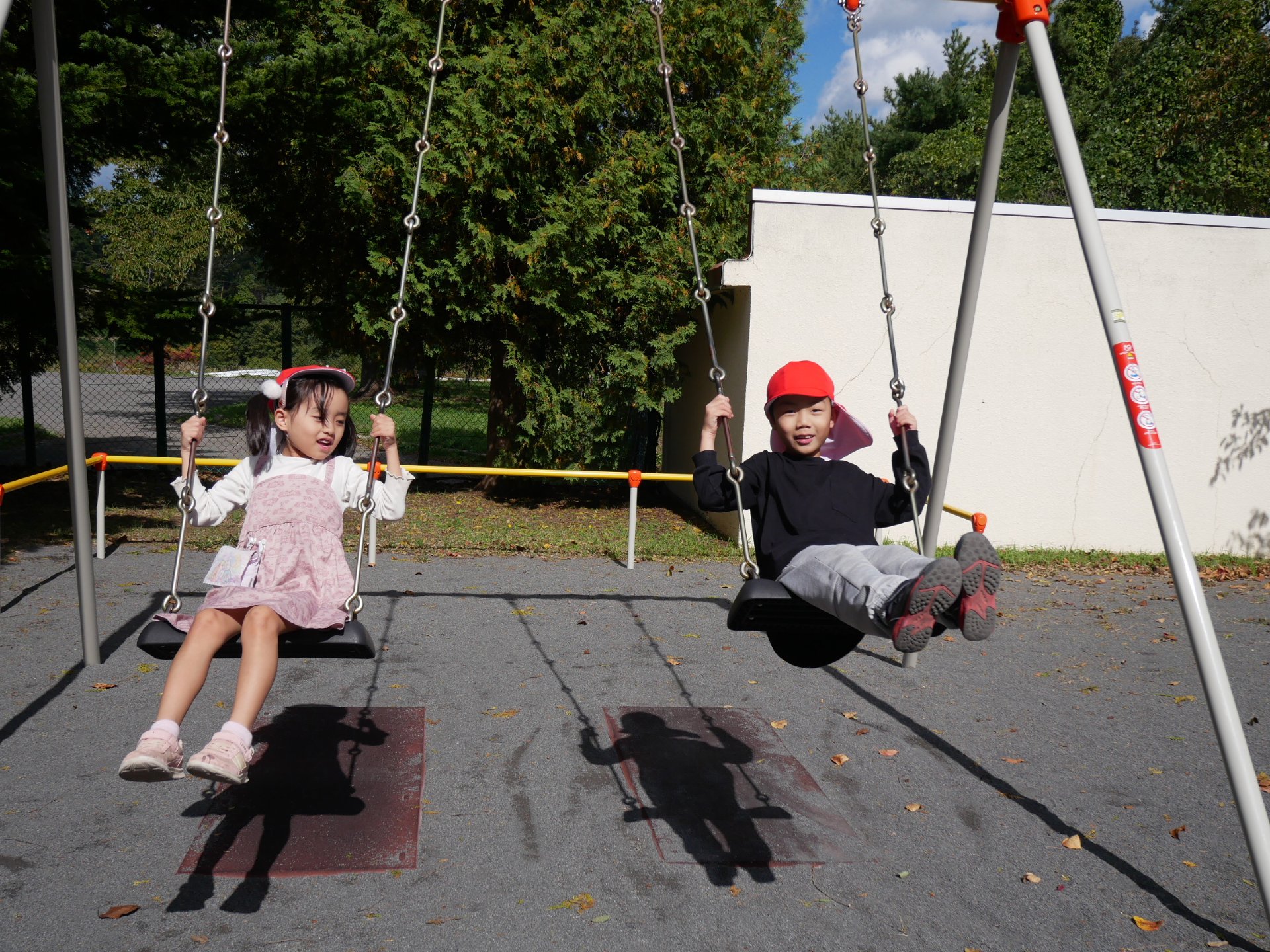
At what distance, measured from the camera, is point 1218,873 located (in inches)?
151

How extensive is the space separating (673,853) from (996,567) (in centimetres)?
167

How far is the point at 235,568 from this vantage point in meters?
3.29

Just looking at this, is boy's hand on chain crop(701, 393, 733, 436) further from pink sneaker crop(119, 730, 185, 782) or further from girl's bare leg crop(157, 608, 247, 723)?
pink sneaker crop(119, 730, 185, 782)

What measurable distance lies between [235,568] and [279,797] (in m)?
1.31

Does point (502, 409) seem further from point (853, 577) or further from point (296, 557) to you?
point (853, 577)

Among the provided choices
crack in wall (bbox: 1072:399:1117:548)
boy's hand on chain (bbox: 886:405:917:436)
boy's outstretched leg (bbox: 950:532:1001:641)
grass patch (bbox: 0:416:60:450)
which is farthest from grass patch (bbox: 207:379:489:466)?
boy's outstretched leg (bbox: 950:532:1001:641)

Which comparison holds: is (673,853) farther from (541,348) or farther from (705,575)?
(541,348)

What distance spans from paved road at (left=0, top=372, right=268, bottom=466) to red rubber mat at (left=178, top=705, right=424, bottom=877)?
19.5 feet

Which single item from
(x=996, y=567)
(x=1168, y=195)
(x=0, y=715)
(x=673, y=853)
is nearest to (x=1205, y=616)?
(x=996, y=567)

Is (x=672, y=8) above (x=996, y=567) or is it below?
above

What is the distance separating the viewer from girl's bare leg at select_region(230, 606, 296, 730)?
9.55 ft

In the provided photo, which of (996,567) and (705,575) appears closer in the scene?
(996,567)

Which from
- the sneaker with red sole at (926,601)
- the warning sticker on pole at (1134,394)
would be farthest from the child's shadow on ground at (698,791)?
the warning sticker on pole at (1134,394)

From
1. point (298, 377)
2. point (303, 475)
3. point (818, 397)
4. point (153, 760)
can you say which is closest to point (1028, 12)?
point (818, 397)
